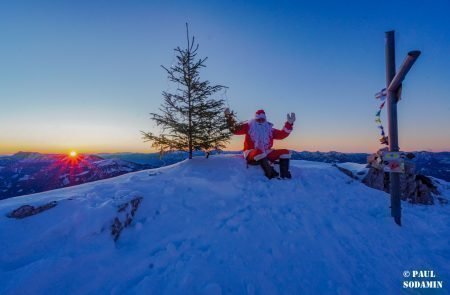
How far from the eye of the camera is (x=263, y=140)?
8094 millimetres

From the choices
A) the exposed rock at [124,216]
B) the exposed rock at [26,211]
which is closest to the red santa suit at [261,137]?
the exposed rock at [124,216]

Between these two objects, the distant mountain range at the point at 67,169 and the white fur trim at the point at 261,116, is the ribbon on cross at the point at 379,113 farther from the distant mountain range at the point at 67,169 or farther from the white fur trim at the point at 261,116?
the distant mountain range at the point at 67,169

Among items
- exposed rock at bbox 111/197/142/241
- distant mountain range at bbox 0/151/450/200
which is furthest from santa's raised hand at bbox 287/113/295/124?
distant mountain range at bbox 0/151/450/200

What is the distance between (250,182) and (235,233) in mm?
2667

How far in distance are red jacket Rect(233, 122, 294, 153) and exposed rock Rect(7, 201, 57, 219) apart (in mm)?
5926

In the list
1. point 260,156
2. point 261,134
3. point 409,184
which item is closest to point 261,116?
point 261,134

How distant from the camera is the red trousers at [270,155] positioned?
745 centimetres

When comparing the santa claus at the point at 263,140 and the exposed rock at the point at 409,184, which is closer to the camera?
the exposed rock at the point at 409,184

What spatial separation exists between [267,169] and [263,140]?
1.27 meters

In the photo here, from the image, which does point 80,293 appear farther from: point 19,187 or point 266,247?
point 19,187

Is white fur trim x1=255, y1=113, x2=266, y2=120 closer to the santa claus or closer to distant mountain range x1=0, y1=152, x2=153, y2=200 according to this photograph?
the santa claus

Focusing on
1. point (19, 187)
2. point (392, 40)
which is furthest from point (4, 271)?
point (19, 187)

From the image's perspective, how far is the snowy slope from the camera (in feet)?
9.82

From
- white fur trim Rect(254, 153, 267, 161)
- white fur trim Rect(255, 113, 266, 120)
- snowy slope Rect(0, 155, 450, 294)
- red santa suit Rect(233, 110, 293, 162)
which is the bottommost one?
snowy slope Rect(0, 155, 450, 294)
